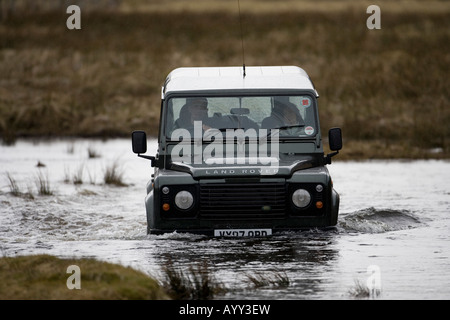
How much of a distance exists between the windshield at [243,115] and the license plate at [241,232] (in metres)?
1.34

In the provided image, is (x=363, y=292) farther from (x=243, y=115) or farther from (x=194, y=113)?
(x=194, y=113)

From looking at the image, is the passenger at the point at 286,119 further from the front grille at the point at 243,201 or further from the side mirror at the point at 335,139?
the front grille at the point at 243,201

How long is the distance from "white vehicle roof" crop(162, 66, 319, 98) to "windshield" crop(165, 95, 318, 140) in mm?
160

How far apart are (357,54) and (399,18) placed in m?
10.6

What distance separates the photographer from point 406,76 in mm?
34875

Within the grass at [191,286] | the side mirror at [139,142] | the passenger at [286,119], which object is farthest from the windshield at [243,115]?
the grass at [191,286]

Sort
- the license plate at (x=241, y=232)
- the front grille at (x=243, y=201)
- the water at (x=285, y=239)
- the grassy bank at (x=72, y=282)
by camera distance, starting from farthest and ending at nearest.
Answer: the license plate at (x=241, y=232) → the front grille at (x=243, y=201) → the water at (x=285, y=239) → the grassy bank at (x=72, y=282)

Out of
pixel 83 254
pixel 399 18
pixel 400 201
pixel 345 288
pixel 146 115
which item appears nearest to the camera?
pixel 345 288

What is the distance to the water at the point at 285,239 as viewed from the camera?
10375 millimetres

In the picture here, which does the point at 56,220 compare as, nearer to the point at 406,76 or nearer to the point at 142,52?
the point at 406,76

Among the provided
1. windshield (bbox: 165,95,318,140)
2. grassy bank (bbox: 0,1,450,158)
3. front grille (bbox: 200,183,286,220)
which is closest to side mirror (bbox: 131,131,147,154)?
windshield (bbox: 165,95,318,140)

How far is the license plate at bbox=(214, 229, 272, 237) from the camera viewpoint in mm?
12148

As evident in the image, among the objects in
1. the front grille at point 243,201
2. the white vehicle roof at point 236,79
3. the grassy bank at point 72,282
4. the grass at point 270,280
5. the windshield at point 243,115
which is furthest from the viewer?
the white vehicle roof at point 236,79
